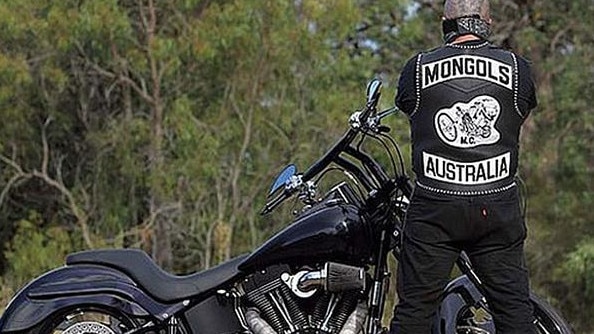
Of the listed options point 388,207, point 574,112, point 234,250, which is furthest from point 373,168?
point 574,112

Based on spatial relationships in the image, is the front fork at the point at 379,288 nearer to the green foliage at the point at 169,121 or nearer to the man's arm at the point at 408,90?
the man's arm at the point at 408,90

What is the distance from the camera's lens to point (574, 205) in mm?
13922

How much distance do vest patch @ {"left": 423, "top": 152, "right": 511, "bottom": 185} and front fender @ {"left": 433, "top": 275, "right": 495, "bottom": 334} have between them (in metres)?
0.61

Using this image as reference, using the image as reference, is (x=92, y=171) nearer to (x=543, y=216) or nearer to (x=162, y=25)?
(x=162, y=25)

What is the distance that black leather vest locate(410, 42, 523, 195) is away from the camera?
3.61 meters

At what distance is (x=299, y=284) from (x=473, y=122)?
99 centimetres

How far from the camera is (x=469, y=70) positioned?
362 centimetres

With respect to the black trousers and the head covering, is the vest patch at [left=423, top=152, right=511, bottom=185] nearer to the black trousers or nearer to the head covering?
the black trousers

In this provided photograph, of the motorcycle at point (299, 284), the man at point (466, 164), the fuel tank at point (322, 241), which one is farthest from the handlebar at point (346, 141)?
the man at point (466, 164)

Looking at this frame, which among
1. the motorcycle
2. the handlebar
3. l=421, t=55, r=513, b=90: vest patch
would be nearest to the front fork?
the motorcycle

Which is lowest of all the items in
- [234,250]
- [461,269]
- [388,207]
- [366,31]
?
[461,269]

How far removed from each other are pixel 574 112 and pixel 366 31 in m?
3.18

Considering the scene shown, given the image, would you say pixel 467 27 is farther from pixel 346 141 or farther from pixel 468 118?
pixel 346 141

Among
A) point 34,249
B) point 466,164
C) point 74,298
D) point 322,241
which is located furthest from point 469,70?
point 34,249
